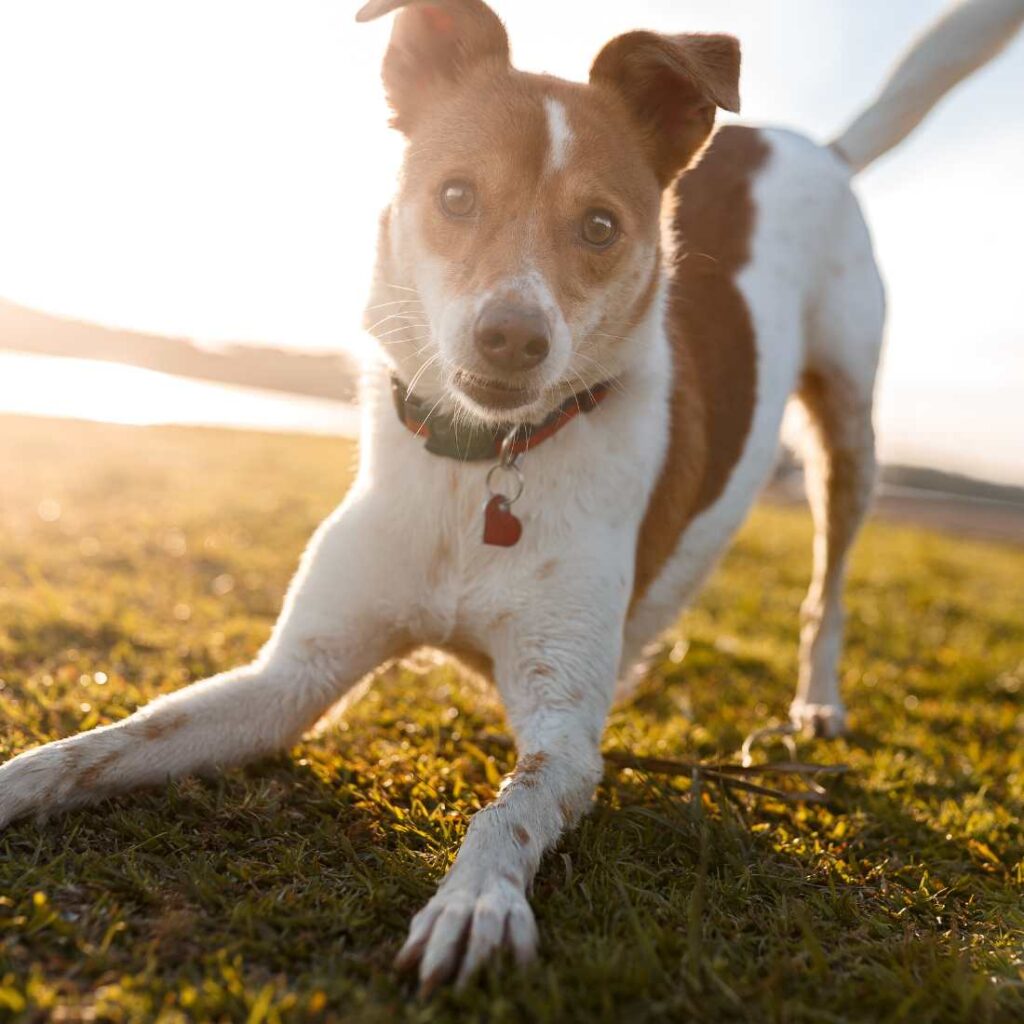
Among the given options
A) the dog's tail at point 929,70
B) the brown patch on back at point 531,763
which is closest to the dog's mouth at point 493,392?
the brown patch on back at point 531,763

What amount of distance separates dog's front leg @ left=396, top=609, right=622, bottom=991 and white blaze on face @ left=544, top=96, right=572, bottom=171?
4.10 ft

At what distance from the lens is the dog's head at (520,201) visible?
265 centimetres

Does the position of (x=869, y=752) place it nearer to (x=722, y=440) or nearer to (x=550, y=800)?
(x=722, y=440)

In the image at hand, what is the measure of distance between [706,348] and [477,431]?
1.26 metres

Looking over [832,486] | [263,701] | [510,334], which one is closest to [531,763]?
[263,701]

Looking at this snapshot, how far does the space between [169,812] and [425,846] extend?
0.63m

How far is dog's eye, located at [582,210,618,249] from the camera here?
114 inches

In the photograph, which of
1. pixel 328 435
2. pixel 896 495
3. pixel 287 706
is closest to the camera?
pixel 287 706

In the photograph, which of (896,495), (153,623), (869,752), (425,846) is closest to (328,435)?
(896,495)

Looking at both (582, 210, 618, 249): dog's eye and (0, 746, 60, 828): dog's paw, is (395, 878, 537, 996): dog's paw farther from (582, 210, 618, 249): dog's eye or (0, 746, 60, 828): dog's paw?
(582, 210, 618, 249): dog's eye

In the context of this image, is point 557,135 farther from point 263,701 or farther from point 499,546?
point 263,701

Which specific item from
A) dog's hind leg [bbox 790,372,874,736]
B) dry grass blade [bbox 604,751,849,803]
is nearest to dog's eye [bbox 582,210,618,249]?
dry grass blade [bbox 604,751,849,803]

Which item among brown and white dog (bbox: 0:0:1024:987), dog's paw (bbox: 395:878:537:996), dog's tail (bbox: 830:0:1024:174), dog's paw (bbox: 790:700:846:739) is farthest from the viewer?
dog's tail (bbox: 830:0:1024:174)

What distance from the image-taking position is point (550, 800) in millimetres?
2424
